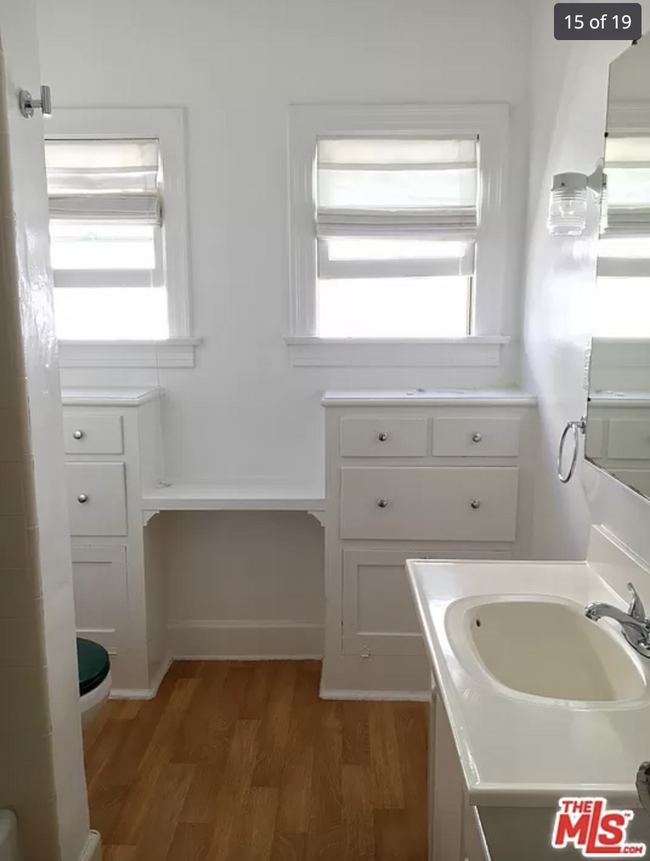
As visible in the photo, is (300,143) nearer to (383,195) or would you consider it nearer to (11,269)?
(383,195)

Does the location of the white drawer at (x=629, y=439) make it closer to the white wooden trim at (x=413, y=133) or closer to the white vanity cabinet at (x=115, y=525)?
the white wooden trim at (x=413, y=133)

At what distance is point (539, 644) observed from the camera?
1462 mm

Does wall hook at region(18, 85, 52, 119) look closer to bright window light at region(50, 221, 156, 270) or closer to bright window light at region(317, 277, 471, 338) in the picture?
bright window light at region(50, 221, 156, 270)

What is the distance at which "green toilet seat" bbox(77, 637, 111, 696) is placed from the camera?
6.18 feet

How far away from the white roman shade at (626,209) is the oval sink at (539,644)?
0.76m

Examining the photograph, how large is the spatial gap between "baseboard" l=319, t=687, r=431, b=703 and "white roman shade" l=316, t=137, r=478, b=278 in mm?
1751

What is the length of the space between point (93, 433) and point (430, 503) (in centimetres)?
128

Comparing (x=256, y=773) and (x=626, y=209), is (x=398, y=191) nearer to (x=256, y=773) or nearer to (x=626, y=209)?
(x=626, y=209)

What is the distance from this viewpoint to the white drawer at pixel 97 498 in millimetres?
2619

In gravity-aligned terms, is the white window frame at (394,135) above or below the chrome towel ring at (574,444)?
above

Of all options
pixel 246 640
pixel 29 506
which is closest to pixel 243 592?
pixel 246 640

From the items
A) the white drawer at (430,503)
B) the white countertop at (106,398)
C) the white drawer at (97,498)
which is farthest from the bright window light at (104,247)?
the white drawer at (430,503)

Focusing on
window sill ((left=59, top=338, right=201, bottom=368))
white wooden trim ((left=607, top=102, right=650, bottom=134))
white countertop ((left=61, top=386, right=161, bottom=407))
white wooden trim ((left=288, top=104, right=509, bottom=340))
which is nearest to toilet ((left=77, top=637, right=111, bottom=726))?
white countertop ((left=61, top=386, right=161, bottom=407))

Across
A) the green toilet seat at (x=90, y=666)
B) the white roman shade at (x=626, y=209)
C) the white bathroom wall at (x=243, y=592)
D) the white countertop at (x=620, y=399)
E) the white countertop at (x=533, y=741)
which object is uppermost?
the white roman shade at (x=626, y=209)
